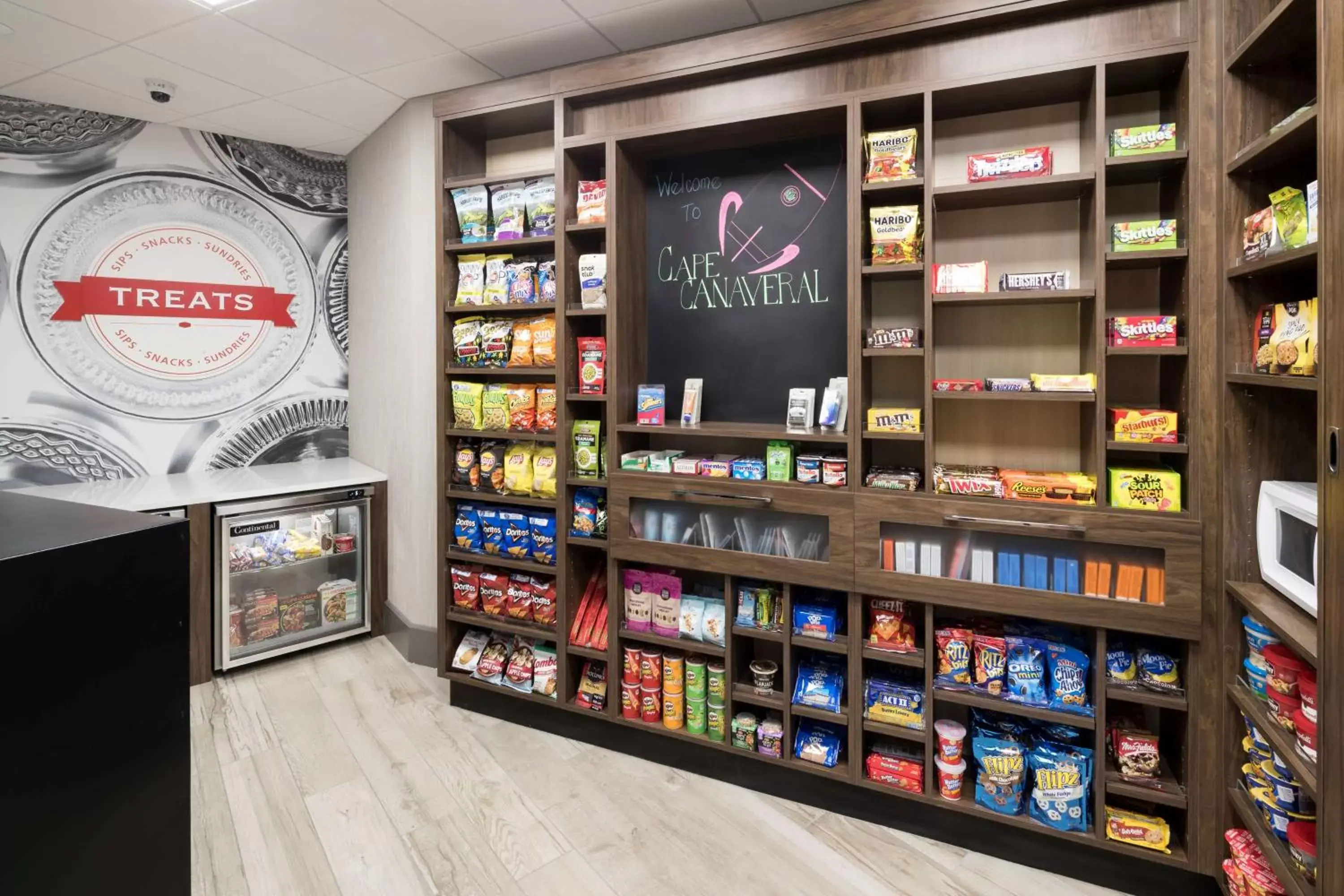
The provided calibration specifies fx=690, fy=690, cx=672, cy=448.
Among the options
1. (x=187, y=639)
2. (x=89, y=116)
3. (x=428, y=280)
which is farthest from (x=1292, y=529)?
(x=89, y=116)

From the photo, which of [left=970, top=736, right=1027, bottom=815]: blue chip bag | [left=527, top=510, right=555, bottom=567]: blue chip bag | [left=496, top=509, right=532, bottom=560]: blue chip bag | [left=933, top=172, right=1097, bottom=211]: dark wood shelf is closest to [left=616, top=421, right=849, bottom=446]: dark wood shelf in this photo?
[left=527, top=510, right=555, bottom=567]: blue chip bag

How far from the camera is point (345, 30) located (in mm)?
2703

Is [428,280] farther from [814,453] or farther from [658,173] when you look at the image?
[814,453]

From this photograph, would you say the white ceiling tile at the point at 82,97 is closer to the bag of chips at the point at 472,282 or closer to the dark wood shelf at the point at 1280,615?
the bag of chips at the point at 472,282

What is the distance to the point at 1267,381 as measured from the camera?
1.61 meters

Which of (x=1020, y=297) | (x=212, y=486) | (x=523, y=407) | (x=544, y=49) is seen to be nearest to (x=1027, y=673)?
(x=1020, y=297)

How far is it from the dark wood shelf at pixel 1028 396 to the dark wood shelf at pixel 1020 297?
284 mm

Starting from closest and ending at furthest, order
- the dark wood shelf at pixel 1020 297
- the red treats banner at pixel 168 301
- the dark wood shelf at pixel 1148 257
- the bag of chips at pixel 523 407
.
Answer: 1. the dark wood shelf at pixel 1148 257
2. the dark wood shelf at pixel 1020 297
3. the bag of chips at pixel 523 407
4. the red treats banner at pixel 168 301

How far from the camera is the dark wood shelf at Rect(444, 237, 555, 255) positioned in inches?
110

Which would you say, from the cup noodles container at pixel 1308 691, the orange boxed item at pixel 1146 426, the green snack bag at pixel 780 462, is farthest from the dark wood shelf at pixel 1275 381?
the green snack bag at pixel 780 462

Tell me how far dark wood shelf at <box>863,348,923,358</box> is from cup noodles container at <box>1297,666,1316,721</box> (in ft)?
3.95

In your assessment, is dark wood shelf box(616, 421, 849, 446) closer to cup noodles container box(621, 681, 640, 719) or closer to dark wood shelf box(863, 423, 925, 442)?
dark wood shelf box(863, 423, 925, 442)

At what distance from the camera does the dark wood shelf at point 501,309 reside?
2797mm

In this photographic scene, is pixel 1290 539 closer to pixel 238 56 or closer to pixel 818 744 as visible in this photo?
pixel 818 744
